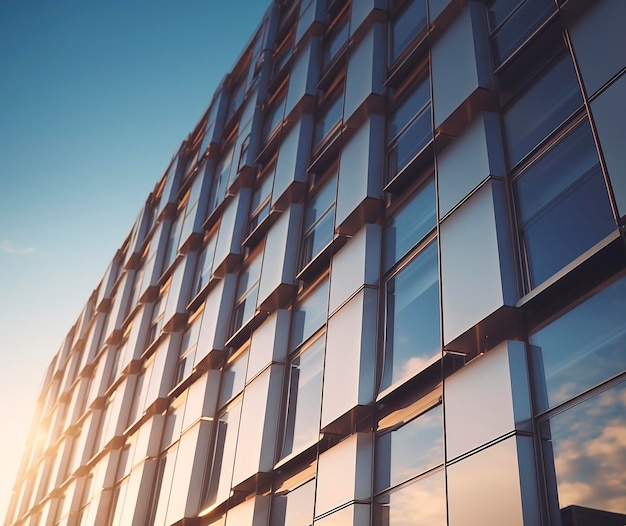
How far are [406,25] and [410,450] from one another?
34.6ft

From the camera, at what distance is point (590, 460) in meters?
7.87

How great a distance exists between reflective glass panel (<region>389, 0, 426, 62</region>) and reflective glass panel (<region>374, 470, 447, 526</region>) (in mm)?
10185

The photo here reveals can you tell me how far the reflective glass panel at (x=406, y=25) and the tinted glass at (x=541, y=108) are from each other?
5.43 meters

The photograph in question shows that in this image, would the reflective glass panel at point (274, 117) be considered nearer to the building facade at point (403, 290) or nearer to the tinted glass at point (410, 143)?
the building facade at point (403, 290)

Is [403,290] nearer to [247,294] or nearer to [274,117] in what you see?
[247,294]

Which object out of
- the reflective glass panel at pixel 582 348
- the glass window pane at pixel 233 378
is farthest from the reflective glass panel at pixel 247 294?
the reflective glass panel at pixel 582 348

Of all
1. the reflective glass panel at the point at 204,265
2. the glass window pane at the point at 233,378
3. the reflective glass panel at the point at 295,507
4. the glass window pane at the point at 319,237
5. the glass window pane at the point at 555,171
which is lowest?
the reflective glass panel at the point at 295,507

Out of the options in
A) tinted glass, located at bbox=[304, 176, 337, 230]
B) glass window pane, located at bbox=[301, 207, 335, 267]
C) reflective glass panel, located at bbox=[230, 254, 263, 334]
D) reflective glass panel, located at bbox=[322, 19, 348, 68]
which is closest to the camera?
glass window pane, located at bbox=[301, 207, 335, 267]

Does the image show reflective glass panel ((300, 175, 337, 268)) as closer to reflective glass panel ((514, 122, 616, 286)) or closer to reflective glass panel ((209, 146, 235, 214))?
reflective glass panel ((514, 122, 616, 286))

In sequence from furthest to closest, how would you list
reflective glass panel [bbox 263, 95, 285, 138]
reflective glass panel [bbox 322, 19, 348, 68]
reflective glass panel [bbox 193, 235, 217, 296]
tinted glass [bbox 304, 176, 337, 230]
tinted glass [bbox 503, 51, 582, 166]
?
1. reflective glass panel [bbox 193, 235, 217, 296]
2. reflective glass panel [bbox 263, 95, 285, 138]
3. reflective glass panel [bbox 322, 19, 348, 68]
4. tinted glass [bbox 304, 176, 337, 230]
5. tinted glass [bbox 503, 51, 582, 166]

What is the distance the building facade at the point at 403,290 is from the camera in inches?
342

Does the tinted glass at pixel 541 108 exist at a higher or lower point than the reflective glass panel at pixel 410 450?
higher

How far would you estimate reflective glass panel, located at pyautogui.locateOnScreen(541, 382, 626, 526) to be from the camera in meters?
7.52

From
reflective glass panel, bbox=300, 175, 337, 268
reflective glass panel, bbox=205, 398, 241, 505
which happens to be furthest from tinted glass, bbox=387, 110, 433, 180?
reflective glass panel, bbox=205, 398, 241, 505
